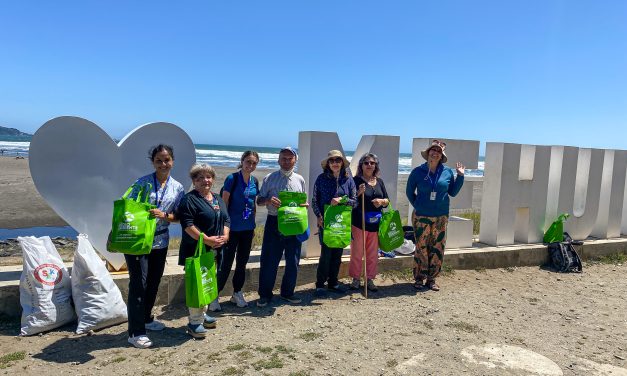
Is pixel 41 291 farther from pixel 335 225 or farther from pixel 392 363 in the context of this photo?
pixel 392 363

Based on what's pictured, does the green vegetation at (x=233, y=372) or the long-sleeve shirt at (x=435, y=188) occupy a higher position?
the long-sleeve shirt at (x=435, y=188)

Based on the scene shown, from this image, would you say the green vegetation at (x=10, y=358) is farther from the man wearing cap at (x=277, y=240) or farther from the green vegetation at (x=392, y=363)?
the green vegetation at (x=392, y=363)

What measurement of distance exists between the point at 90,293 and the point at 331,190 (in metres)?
2.60

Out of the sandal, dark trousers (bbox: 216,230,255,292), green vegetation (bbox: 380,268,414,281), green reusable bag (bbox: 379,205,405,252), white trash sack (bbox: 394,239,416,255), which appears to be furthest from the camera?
white trash sack (bbox: 394,239,416,255)

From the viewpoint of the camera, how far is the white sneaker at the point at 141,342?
3852 millimetres

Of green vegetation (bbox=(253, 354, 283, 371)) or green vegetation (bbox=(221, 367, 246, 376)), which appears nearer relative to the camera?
green vegetation (bbox=(221, 367, 246, 376))

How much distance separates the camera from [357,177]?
545cm

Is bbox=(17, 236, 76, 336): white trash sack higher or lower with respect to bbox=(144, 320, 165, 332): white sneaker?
higher

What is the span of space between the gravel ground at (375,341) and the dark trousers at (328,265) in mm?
245

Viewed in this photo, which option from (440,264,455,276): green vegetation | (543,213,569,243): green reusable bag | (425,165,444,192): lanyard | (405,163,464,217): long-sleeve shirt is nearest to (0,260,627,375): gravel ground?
(440,264,455,276): green vegetation

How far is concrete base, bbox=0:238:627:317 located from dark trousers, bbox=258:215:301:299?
0.35 m

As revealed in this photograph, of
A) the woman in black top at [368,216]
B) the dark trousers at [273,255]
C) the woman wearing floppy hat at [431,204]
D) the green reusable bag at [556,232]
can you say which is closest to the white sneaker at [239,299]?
the dark trousers at [273,255]

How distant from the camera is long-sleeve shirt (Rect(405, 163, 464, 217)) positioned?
5586 mm

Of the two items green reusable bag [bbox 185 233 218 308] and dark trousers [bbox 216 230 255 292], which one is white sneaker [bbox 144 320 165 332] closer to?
green reusable bag [bbox 185 233 218 308]
